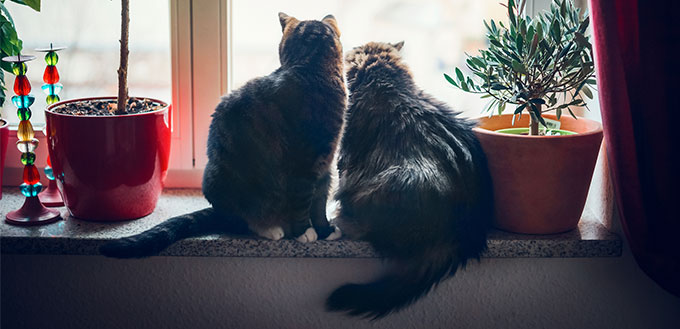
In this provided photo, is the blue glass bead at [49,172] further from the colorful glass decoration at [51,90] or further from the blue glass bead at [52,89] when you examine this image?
the blue glass bead at [52,89]

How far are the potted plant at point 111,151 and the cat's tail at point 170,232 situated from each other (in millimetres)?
144

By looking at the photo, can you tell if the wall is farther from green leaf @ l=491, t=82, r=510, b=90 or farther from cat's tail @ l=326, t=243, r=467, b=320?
green leaf @ l=491, t=82, r=510, b=90

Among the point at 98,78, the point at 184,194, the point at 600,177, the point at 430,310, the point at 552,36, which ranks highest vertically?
the point at 552,36

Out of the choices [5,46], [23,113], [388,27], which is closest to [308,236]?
[388,27]

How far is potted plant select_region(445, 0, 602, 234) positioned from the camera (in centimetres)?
129

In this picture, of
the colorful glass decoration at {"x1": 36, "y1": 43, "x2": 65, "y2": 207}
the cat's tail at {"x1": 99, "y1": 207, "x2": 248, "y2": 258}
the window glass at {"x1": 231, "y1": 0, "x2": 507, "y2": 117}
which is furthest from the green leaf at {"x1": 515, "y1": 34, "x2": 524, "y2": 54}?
the colorful glass decoration at {"x1": 36, "y1": 43, "x2": 65, "y2": 207}

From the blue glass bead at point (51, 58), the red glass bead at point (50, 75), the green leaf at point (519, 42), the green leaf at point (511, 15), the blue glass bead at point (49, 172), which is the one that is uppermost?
the green leaf at point (511, 15)

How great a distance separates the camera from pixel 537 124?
1.40 m

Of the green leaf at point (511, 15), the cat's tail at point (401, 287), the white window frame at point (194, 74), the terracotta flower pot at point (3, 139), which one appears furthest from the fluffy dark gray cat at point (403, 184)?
the terracotta flower pot at point (3, 139)

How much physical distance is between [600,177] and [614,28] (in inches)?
16.6

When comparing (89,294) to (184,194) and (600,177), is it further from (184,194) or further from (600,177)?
(600,177)

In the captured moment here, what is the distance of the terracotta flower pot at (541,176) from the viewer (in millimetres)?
1323

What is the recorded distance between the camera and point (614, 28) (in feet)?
3.92

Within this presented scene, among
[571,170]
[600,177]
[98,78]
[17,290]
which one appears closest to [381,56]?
[571,170]
